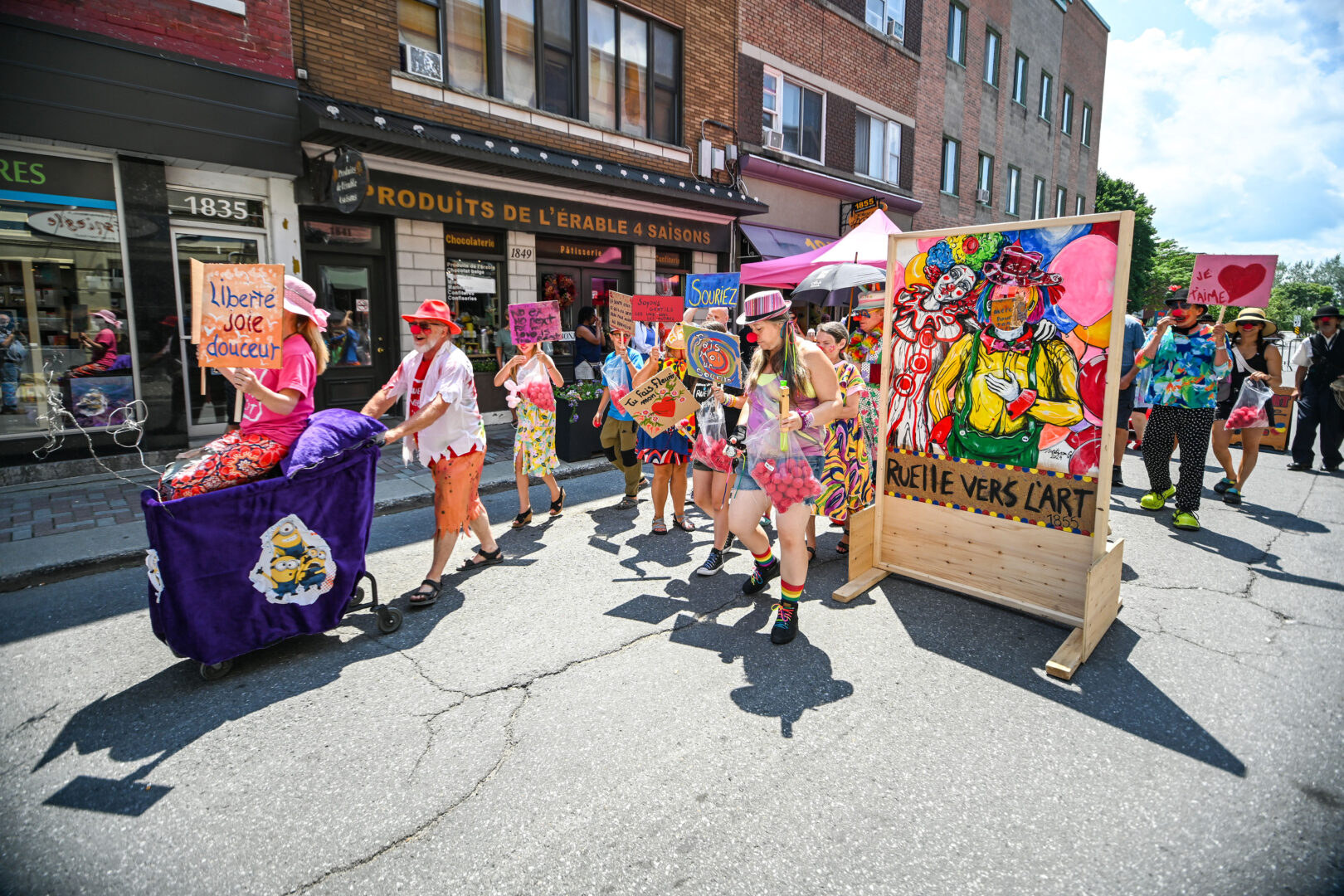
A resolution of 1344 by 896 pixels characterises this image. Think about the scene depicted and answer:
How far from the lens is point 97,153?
7.49 m

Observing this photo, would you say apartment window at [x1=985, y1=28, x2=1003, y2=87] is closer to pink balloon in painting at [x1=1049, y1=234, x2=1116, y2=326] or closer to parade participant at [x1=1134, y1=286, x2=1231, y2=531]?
parade participant at [x1=1134, y1=286, x2=1231, y2=531]

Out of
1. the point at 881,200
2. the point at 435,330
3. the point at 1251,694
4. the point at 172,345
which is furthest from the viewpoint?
the point at 881,200

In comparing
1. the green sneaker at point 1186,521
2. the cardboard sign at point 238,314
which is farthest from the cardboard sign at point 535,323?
the green sneaker at point 1186,521

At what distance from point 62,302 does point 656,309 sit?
679cm

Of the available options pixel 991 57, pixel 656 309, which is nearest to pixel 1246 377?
pixel 656 309

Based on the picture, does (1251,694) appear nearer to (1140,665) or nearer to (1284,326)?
(1140,665)

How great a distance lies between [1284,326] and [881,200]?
85840mm

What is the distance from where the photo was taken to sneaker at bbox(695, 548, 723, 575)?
16.3 feet

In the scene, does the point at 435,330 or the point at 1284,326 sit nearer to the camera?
the point at 435,330

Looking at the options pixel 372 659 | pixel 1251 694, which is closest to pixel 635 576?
pixel 372 659

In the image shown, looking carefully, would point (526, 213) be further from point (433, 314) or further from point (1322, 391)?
point (1322, 391)

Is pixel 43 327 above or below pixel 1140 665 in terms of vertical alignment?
above

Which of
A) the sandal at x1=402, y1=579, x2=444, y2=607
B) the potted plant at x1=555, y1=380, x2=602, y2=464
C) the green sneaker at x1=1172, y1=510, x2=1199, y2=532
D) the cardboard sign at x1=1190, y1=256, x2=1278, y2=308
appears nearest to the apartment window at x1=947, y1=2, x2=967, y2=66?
the cardboard sign at x1=1190, y1=256, x2=1278, y2=308

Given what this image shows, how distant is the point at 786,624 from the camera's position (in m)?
3.87
